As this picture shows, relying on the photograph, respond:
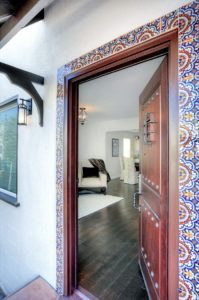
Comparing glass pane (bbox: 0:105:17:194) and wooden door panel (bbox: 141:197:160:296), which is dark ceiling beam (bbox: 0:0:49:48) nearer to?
glass pane (bbox: 0:105:17:194)

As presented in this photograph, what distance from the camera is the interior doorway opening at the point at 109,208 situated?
1.71m

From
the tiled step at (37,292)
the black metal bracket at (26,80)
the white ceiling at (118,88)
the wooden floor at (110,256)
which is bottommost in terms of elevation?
the tiled step at (37,292)

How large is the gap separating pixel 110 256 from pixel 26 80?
2.24 metres

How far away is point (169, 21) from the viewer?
917mm

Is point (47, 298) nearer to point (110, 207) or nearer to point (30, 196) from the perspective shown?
point (30, 196)

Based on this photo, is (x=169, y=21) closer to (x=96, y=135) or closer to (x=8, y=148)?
(x=8, y=148)

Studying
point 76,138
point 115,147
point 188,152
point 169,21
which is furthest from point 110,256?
point 115,147

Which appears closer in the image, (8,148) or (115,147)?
(8,148)

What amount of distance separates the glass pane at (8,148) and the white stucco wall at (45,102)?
0.26m

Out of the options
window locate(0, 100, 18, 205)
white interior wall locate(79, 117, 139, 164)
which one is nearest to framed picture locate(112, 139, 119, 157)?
white interior wall locate(79, 117, 139, 164)

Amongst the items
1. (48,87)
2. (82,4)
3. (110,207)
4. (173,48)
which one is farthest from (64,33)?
(110,207)

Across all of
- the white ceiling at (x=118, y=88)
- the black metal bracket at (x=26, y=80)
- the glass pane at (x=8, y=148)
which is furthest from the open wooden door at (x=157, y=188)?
the glass pane at (x=8, y=148)

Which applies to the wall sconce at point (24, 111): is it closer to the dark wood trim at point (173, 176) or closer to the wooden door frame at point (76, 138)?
the wooden door frame at point (76, 138)

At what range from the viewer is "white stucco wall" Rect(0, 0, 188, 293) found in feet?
3.94
